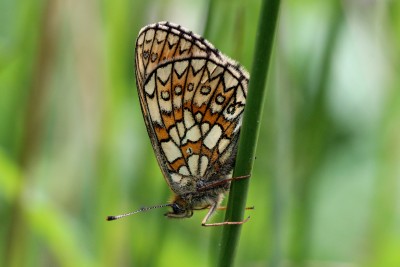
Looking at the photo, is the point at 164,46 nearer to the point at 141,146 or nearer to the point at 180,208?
the point at 180,208

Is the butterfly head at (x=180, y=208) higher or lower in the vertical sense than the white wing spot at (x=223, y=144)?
lower

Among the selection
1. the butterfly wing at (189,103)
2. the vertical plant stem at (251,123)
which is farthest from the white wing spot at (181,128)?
the vertical plant stem at (251,123)

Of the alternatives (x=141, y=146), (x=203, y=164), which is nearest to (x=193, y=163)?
(x=203, y=164)

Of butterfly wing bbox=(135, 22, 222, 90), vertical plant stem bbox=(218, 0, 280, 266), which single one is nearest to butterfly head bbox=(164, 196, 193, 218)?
butterfly wing bbox=(135, 22, 222, 90)

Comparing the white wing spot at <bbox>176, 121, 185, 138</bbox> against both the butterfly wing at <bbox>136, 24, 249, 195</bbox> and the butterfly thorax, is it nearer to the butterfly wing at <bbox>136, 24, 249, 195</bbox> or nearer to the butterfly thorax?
the butterfly wing at <bbox>136, 24, 249, 195</bbox>

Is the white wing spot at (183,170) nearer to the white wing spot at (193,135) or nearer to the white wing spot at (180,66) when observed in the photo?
the white wing spot at (193,135)
